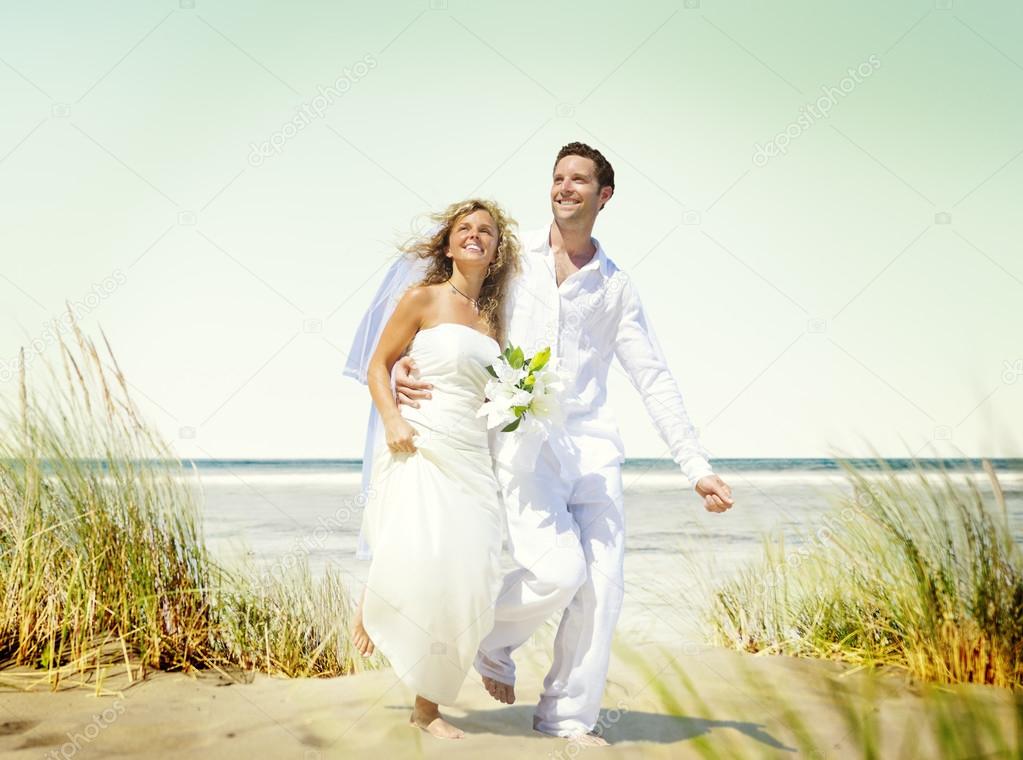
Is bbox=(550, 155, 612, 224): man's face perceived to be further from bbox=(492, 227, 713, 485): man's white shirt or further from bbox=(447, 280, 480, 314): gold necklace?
bbox=(447, 280, 480, 314): gold necklace

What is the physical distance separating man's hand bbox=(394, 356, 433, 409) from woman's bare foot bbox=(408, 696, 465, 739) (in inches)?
48.2

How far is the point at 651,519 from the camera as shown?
15.4 meters

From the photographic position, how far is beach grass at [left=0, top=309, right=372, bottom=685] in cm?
407

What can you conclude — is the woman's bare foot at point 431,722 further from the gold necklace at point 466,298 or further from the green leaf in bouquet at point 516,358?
the gold necklace at point 466,298

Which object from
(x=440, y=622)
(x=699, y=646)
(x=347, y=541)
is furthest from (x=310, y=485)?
(x=440, y=622)

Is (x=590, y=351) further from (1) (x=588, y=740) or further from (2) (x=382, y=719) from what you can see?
(2) (x=382, y=719)

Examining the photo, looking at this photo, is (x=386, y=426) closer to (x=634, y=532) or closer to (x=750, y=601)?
(x=750, y=601)

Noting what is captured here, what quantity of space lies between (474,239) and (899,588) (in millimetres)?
2793

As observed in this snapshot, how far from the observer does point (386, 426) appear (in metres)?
3.71

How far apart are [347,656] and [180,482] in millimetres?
1278

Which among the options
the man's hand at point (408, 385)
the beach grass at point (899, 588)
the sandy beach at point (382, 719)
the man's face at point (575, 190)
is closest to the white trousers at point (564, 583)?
the sandy beach at point (382, 719)

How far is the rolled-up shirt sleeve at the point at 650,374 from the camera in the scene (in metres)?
4.16

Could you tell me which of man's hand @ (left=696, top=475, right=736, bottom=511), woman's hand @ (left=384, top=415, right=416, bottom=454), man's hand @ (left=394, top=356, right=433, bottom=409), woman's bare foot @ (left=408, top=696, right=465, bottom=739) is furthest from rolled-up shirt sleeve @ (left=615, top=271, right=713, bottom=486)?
woman's bare foot @ (left=408, top=696, right=465, bottom=739)

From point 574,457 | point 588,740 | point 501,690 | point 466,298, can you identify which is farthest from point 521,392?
point 588,740
